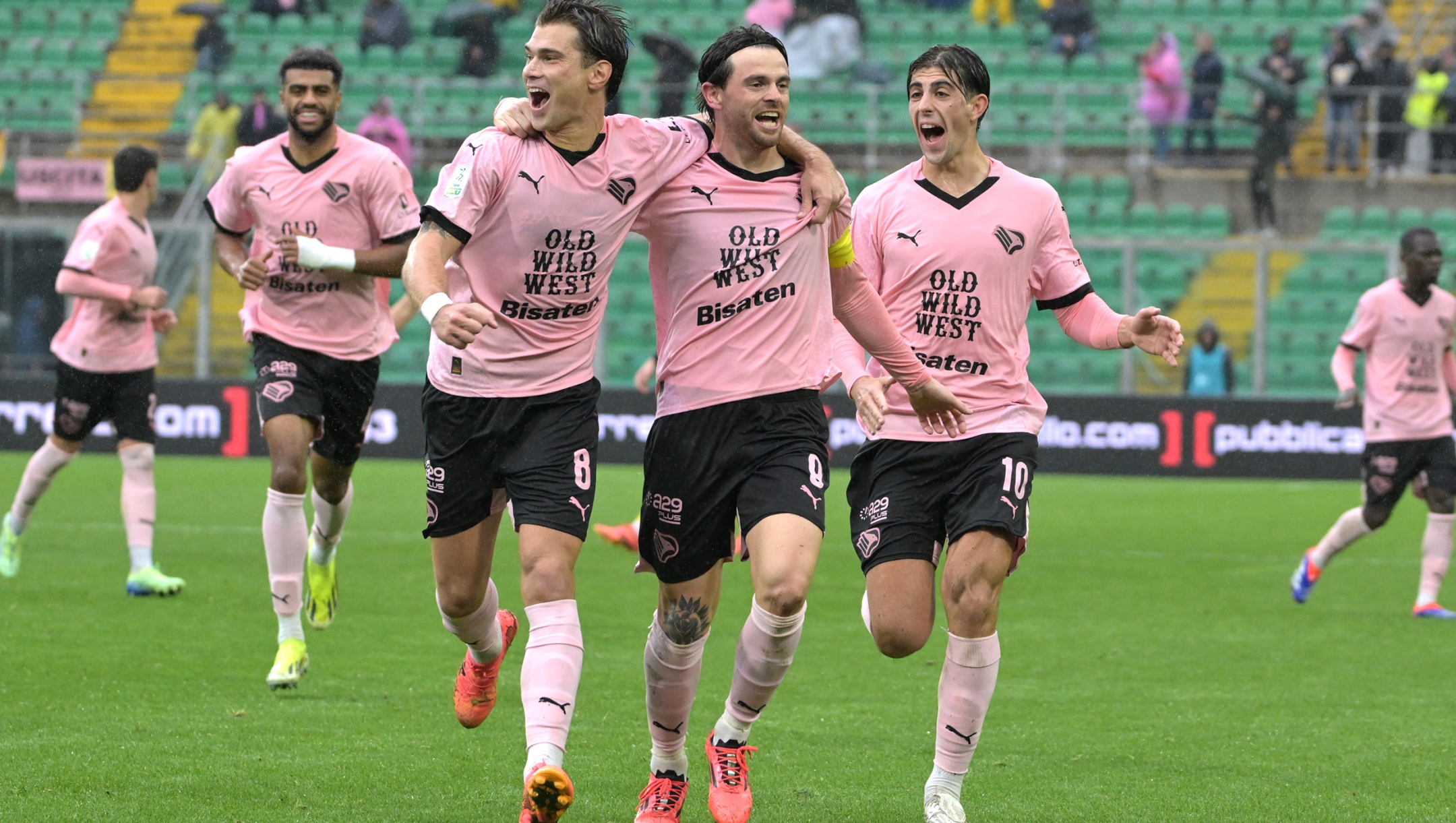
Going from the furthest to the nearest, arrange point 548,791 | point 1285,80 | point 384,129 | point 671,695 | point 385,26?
point 385,26 < point 1285,80 < point 384,129 < point 671,695 < point 548,791

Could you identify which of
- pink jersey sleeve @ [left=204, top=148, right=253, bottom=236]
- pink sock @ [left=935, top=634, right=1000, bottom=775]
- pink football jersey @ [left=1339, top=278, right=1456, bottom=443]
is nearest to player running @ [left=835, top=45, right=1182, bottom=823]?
pink sock @ [left=935, top=634, right=1000, bottom=775]

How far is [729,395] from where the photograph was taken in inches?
216

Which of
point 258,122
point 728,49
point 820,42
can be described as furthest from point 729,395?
point 820,42

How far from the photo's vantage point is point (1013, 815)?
5.63 meters

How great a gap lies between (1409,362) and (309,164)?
682 cm

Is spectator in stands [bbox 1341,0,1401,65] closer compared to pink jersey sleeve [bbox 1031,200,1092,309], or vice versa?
pink jersey sleeve [bbox 1031,200,1092,309]

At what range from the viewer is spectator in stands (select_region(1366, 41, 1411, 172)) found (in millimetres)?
22812

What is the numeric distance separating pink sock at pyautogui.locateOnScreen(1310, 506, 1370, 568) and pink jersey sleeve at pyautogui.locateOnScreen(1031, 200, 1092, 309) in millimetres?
5601

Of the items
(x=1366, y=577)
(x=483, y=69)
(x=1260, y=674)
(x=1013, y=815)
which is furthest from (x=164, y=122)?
(x=1013, y=815)

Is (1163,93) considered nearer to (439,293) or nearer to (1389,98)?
(1389,98)

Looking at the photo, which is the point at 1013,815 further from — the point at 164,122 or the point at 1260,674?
the point at 164,122

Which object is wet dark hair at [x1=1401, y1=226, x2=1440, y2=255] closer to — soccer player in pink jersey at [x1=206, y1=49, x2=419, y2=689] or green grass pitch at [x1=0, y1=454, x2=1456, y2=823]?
green grass pitch at [x1=0, y1=454, x2=1456, y2=823]

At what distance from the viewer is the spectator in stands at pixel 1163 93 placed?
23.5 metres

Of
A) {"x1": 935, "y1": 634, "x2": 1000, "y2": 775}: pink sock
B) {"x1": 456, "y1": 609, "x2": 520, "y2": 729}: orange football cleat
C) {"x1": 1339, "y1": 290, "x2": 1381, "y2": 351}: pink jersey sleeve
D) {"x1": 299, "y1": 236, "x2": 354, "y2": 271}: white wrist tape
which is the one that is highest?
{"x1": 299, "y1": 236, "x2": 354, "y2": 271}: white wrist tape
